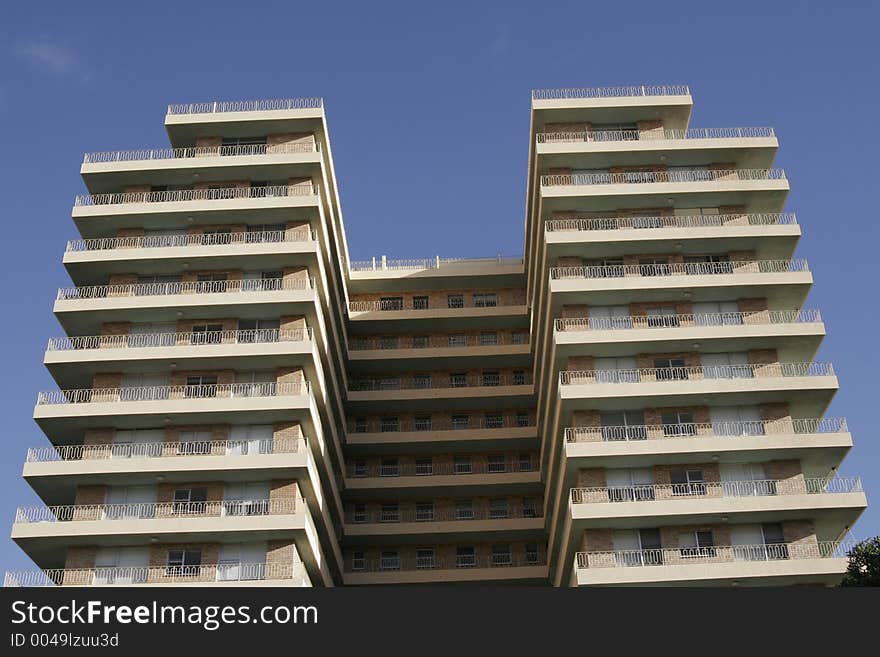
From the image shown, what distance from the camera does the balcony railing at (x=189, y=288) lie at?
63688 mm

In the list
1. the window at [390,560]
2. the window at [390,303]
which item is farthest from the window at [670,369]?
the window at [390,303]

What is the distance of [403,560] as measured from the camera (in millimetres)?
72125

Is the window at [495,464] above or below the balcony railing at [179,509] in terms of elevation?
above

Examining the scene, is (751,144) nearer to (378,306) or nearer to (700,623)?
(378,306)

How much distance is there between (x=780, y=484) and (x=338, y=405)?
2821 centimetres

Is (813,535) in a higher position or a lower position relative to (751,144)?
lower

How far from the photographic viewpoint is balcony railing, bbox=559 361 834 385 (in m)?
61.1

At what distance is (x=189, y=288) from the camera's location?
6412cm

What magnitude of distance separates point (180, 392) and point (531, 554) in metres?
26.3

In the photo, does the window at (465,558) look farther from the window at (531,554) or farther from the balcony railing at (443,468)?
the balcony railing at (443,468)

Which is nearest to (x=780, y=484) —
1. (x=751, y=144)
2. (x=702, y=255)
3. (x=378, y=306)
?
(x=702, y=255)

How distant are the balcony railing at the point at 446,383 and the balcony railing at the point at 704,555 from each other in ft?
78.3

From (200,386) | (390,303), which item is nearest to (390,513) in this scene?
(390,303)

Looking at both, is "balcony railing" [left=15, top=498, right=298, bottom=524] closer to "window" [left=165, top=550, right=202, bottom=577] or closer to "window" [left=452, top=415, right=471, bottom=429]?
"window" [left=165, top=550, right=202, bottom=577]
